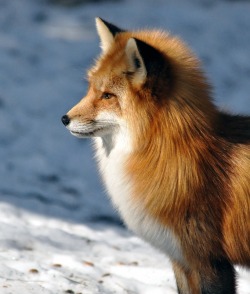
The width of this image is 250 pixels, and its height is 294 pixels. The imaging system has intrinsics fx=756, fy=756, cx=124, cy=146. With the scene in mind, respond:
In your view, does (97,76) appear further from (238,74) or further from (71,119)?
(238,74)

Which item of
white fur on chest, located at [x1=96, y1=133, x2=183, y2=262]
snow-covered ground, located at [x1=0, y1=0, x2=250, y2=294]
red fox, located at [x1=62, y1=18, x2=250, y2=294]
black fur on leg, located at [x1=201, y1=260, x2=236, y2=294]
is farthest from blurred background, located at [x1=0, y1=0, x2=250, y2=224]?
black fur on leg, located at [x1=201, y1=260, x2=236, y2=294]

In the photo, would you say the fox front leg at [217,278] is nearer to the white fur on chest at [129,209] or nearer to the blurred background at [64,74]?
the white fur on chest at [129,209]

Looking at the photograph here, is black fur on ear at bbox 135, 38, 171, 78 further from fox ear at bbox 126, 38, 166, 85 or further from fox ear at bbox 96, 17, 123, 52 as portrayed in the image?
fox ear at bbox 96, 17, 123, 52

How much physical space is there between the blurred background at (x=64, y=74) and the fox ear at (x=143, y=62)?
90.6 inches

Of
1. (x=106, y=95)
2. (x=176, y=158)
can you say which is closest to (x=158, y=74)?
(x=106, y=95)

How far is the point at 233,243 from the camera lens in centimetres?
381

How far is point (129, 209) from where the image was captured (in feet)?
12.9

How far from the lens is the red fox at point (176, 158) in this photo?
379 cm

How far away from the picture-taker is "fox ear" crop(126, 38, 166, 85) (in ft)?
12.1

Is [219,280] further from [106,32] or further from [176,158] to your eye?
[106,32]

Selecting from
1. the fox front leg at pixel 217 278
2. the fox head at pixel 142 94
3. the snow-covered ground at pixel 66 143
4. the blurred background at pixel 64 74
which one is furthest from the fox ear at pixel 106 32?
the blurred background at pixel 64 74

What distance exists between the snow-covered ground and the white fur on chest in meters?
0.73

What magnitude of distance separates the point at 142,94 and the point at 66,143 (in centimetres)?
358

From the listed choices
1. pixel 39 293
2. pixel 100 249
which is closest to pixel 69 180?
pixel 100 249
